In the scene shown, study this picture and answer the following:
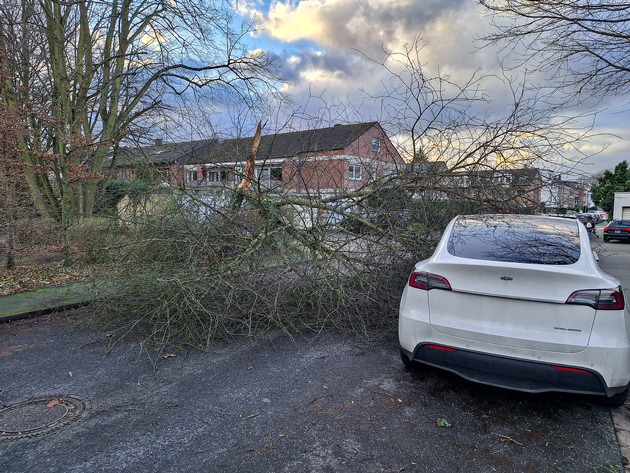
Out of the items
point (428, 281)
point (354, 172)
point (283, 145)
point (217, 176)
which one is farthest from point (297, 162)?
point (428, 281)

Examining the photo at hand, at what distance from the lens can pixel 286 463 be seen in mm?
2490

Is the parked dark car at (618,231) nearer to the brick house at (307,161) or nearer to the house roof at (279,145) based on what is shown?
the brick house at (307,161)

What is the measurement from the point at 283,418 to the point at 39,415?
1970 millimetres

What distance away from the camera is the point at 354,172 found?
280 inches

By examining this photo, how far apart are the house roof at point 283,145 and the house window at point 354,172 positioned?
481 mm

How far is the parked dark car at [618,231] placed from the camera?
21.6 m

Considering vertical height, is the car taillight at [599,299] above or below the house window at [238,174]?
below

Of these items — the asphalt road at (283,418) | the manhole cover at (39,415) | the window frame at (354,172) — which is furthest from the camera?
the window frame at (354,172)

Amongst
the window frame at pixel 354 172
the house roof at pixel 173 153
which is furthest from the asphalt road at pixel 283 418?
the house roof at pixel 173 153

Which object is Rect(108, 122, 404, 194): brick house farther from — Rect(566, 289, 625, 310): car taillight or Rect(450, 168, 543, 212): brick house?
Rect(566, 289, 625, 310): car taillight

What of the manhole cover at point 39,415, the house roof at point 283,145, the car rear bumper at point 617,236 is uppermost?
the house roof at point 283,145

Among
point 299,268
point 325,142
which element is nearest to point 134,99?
point 325,142

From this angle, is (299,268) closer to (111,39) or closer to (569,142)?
(569,142)

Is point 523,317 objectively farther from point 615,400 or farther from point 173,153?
point 173,153
